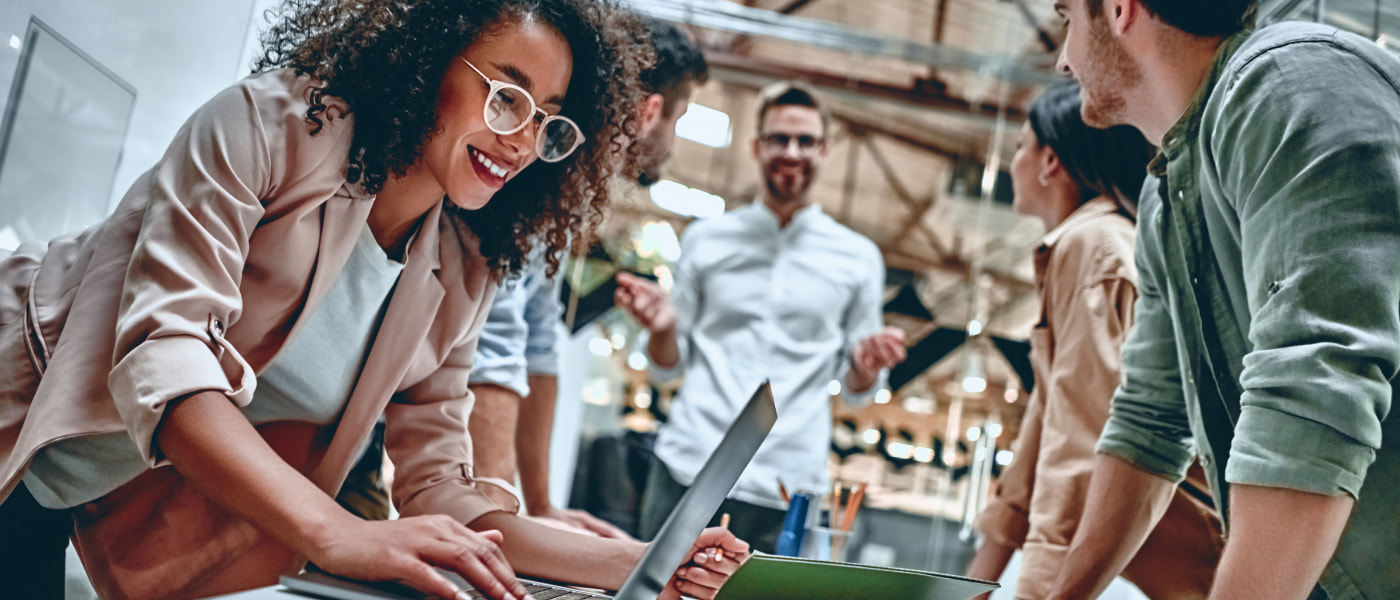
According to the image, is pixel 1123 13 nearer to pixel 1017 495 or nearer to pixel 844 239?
pixel 1017 495

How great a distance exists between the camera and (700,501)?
2.55ft

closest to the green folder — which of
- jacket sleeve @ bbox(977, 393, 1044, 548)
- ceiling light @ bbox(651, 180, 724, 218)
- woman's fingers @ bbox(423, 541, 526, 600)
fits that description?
woman's fingers @ bbox(423, 541, 526, 600)

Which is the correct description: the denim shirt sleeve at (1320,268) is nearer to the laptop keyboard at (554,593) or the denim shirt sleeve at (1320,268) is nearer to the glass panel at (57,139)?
the laptop keyboard at (554,593)

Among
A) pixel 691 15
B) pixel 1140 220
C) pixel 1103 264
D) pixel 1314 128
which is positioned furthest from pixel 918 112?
pixel 1314 128

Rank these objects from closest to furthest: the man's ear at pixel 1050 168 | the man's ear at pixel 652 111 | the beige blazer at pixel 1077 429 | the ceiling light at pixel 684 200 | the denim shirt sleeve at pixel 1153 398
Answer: the denim shirt sleeve at pixel 1153 398, the beige blazer at pixel 1077 429, the man's ear at pixel 1050 168, the man's ear at pixel 652 111, the ceiling light at pixel 684 200

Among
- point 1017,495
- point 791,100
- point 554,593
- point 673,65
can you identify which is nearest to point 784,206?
point 791,100

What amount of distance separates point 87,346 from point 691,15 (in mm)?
4059

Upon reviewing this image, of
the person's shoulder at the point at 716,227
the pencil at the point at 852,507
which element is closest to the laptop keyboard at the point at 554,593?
the pencil at the point at 852,507

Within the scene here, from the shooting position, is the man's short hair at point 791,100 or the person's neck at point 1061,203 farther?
the man's short hair at point 791,100

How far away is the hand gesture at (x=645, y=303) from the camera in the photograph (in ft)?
8.02

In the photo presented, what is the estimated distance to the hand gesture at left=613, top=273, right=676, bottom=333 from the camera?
245 cm

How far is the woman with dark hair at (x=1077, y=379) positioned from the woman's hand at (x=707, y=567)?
63 centimetres

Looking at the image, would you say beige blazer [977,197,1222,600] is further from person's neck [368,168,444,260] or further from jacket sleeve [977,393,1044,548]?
person's neck [368,168,444,260]

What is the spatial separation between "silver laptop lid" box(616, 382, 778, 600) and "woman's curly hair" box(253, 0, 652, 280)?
556 millimetres
